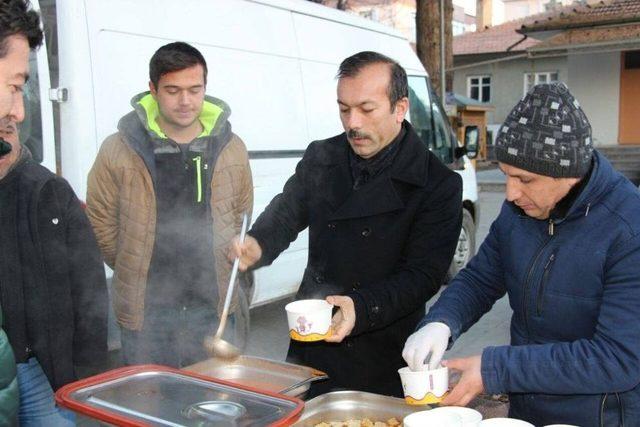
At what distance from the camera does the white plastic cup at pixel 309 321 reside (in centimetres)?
198

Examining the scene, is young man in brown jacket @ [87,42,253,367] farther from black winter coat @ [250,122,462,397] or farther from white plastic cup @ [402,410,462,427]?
white plastic cup @ [402,410,462,427]

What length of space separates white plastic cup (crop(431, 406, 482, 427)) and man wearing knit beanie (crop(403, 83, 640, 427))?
0.42 feet

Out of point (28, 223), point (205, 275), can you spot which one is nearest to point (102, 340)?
point (28, 223)

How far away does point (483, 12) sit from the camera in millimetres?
30531

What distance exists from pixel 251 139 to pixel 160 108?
1507 mm

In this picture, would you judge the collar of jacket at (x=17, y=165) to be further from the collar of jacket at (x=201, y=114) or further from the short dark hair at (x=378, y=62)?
the short dark hair at (x=378, y=62)

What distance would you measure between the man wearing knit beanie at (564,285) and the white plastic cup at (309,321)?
0.28m

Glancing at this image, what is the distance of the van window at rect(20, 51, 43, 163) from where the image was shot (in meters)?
3.48

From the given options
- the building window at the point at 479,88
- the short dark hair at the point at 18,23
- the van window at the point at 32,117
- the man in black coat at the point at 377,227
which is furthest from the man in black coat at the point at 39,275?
the building window at the point at 479,88

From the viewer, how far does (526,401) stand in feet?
6.26

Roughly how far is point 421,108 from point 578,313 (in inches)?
193

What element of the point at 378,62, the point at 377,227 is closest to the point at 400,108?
the point at 378,62

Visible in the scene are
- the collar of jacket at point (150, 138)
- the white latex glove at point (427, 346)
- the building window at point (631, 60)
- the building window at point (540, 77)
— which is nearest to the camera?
the white latex glove at point (427, 346)

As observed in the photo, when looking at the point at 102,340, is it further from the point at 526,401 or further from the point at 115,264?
the point at 526,401
